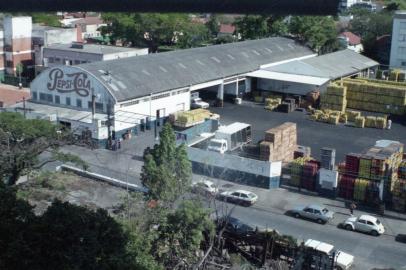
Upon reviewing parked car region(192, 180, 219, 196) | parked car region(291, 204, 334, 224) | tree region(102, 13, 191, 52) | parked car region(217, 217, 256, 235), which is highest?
tree region(102, 13, 191, 52)

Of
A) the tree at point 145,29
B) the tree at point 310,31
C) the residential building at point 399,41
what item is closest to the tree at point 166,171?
the tree at point 310,31

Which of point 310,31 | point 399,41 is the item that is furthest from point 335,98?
point 399,41

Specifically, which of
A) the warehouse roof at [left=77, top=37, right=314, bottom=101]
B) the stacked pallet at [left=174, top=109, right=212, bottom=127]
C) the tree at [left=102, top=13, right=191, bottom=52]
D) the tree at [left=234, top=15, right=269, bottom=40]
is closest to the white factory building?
the warehouse roof at [left=77, top=37, right=314, bottom=101]

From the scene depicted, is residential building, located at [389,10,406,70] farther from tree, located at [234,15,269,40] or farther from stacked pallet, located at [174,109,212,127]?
stacked pallet, located at [174,109,212,127]

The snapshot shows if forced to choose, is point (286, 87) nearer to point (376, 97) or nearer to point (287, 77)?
point (287, 77)

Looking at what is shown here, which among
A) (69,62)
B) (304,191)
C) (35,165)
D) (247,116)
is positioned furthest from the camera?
(69,62)

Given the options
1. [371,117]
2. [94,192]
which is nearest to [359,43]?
[371,117]

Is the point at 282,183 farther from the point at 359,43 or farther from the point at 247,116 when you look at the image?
the point at 359,43
